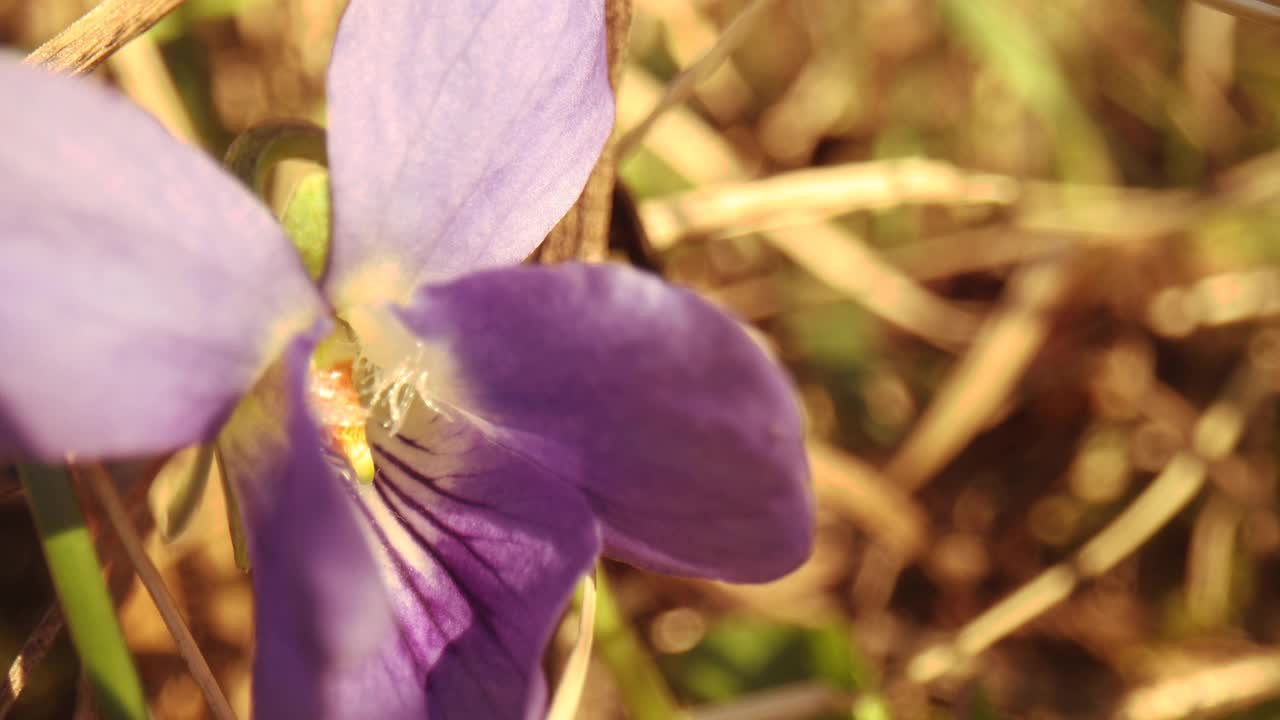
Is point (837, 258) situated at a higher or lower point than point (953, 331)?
higher

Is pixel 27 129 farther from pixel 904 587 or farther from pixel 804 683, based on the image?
pixel 904 587

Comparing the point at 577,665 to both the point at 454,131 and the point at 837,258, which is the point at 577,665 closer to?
the point at 454,131

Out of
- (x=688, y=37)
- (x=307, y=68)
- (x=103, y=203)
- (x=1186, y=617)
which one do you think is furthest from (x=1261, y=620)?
(x=103, y=203)

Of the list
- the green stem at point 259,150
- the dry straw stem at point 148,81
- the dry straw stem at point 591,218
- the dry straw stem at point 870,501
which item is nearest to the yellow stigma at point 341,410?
the green stem at point 259,150

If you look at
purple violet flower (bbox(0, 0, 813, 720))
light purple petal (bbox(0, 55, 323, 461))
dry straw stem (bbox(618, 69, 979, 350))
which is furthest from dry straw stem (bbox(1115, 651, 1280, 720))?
light purple petal (bbox(0, 55, 323, 461))

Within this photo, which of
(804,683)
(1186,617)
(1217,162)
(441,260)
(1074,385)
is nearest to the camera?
(441,260)

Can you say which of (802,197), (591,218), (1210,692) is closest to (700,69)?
(591,218)

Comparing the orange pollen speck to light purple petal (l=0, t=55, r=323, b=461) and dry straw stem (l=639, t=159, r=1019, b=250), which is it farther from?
dry straw stem (l=639, t=159, r=1019, b=250)
